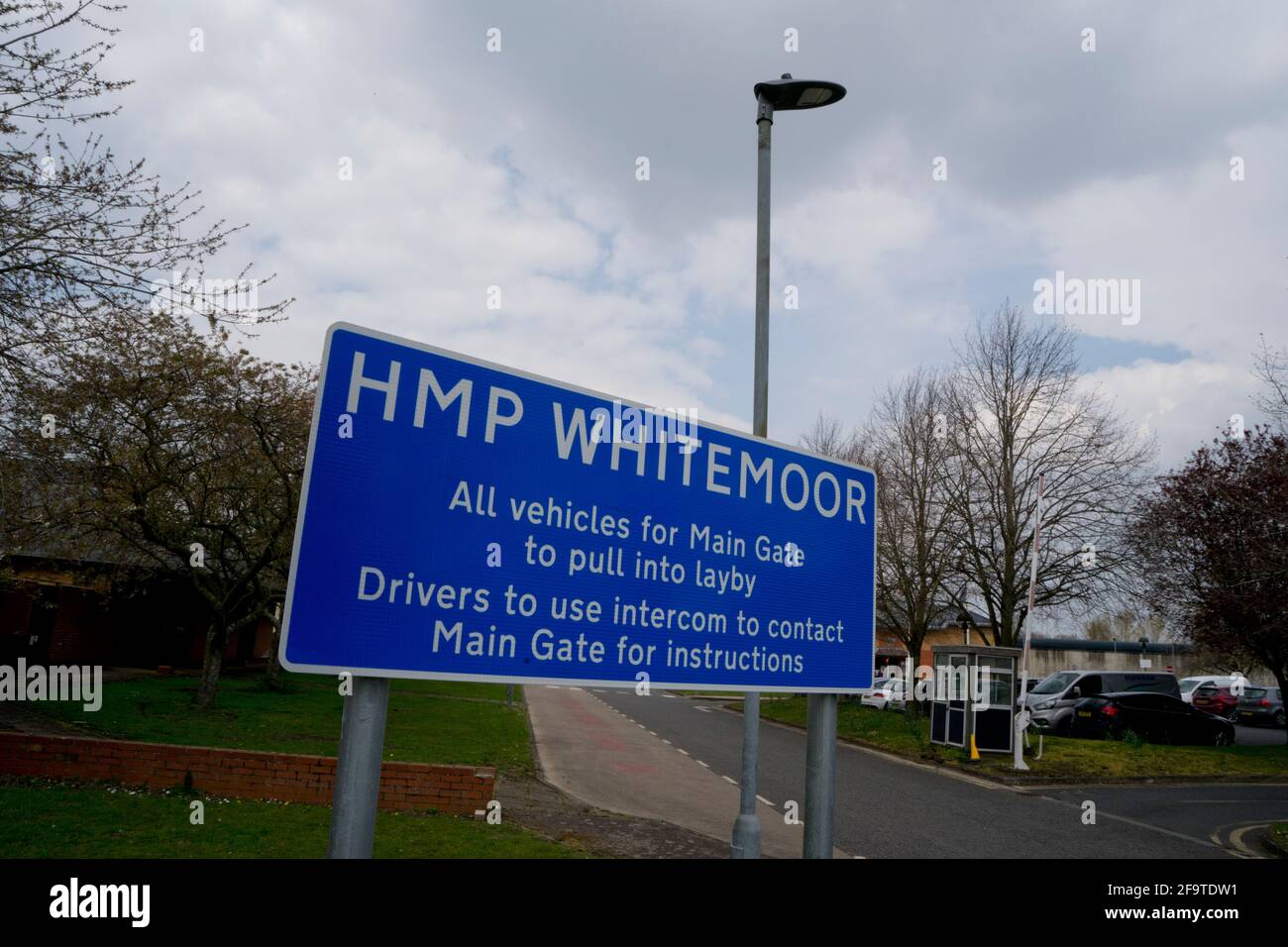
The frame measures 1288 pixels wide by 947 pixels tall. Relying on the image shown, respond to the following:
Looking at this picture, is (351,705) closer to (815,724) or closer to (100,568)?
(815,724)

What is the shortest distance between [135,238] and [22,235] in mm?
805

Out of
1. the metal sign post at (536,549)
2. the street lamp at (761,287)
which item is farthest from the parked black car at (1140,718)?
the metal sign post at (536,549)

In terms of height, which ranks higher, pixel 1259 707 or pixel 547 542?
pixel 547 542

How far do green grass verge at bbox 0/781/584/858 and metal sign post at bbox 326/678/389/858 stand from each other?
5511 mm

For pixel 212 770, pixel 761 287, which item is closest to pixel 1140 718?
pixel 761 287

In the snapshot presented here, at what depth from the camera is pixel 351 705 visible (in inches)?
81.0

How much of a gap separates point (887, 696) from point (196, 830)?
27832 mm

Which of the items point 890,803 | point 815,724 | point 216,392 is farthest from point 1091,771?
point 216,392

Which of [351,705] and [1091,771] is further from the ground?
[351,705]

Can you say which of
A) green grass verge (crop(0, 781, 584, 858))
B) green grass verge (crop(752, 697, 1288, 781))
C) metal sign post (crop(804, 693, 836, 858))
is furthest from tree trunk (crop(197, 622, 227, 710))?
metal sign post (crop(804, 693, 836, 858))

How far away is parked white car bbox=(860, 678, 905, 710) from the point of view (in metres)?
31.2

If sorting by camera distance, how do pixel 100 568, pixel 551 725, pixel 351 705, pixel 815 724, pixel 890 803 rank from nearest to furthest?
pixel 351 705, pixel 815 724, pixel 890 803, pixel 100 568, pixel 551 725

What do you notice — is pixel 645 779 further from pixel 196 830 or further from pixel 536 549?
pixel 536 549

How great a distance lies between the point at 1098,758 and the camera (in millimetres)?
17969
